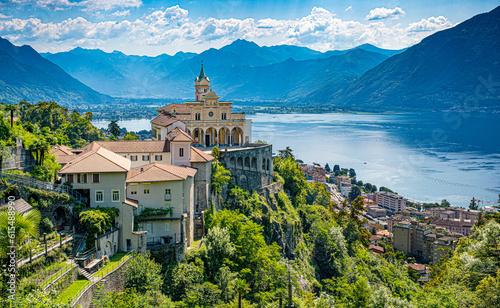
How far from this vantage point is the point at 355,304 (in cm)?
3244

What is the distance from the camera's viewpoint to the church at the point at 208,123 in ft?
190

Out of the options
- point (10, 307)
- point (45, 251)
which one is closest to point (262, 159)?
point (45, 251)

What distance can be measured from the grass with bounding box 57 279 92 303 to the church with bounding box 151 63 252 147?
3372 centimetres

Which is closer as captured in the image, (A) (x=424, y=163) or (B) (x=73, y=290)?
(B) (x=73, y=290)

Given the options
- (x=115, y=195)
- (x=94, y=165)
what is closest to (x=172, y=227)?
(x=115, y=195)

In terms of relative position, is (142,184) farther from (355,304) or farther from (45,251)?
(355,304)

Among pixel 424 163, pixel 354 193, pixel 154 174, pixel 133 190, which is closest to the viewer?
pixel 133 190

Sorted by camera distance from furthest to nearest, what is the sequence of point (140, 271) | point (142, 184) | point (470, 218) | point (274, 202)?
point (470, 218), point (274, 202), point (142, 184), point (140, 271)

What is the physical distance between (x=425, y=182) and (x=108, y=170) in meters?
122

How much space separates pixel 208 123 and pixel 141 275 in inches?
1321

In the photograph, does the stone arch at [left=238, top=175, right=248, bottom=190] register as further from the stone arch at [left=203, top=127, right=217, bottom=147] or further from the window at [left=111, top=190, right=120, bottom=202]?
the window at [left=111, top=190, right=120, bottom=202]

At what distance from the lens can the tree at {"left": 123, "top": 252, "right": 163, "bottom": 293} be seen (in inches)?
1060

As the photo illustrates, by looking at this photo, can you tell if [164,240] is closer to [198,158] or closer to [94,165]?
[94,165]

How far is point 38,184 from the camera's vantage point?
93.7 ft
